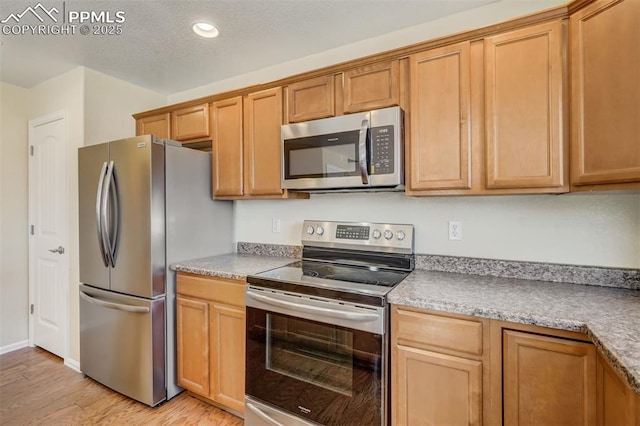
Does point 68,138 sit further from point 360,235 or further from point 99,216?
point 360,235

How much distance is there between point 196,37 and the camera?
7.14 ft

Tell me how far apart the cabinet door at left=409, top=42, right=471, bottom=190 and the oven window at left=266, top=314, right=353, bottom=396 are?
0.93 meters

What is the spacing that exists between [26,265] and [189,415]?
7.92 feet

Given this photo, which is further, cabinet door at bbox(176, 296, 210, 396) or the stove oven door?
cabinet door at bbox(176, 296, 210, 396)

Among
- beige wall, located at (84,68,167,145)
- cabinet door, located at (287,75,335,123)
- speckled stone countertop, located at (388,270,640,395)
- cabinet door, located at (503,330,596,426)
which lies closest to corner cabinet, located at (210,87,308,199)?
cabinet door, located at (287,75,335,123)

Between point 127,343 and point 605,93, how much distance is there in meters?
2.99

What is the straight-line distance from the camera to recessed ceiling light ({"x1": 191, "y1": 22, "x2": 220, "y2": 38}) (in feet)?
6.63

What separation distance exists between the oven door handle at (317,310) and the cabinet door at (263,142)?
0.77 m

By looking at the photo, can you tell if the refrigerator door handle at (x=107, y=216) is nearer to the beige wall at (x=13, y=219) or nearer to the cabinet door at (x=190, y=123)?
the cabinet door at (x=190, y=123)

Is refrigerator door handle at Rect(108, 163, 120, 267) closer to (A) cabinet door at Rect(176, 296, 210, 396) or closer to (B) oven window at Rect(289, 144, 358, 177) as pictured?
(A) cabinet door at Rect(176, 296, 210, 396)

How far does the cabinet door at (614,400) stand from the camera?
0.83 metres

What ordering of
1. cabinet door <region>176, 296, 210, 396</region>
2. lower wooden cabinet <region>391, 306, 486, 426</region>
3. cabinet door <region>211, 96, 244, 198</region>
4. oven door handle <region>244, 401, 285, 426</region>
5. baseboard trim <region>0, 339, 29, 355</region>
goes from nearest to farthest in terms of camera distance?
lower wooden cabinet <region>391, 306, 486, 426</region> < oven door handle <region>244, 401, 285, 426</region> < cabinet door <region>176, 296, 210, 396</region> < cabinet door <region>211, 96, 244, 198</region> < baseboard trim <region>0, 339, 29, 355</region>

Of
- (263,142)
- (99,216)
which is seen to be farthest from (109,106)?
(263,142)

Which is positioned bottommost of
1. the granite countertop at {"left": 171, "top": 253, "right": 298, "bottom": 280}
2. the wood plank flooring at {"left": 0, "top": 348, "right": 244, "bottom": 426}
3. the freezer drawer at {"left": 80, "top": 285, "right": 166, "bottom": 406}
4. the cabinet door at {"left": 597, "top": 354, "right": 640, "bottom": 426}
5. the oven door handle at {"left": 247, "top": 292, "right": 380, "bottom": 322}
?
the wood plank flooring at {"left": 0, "top": 348, "right": 244, "bottom": 426}
